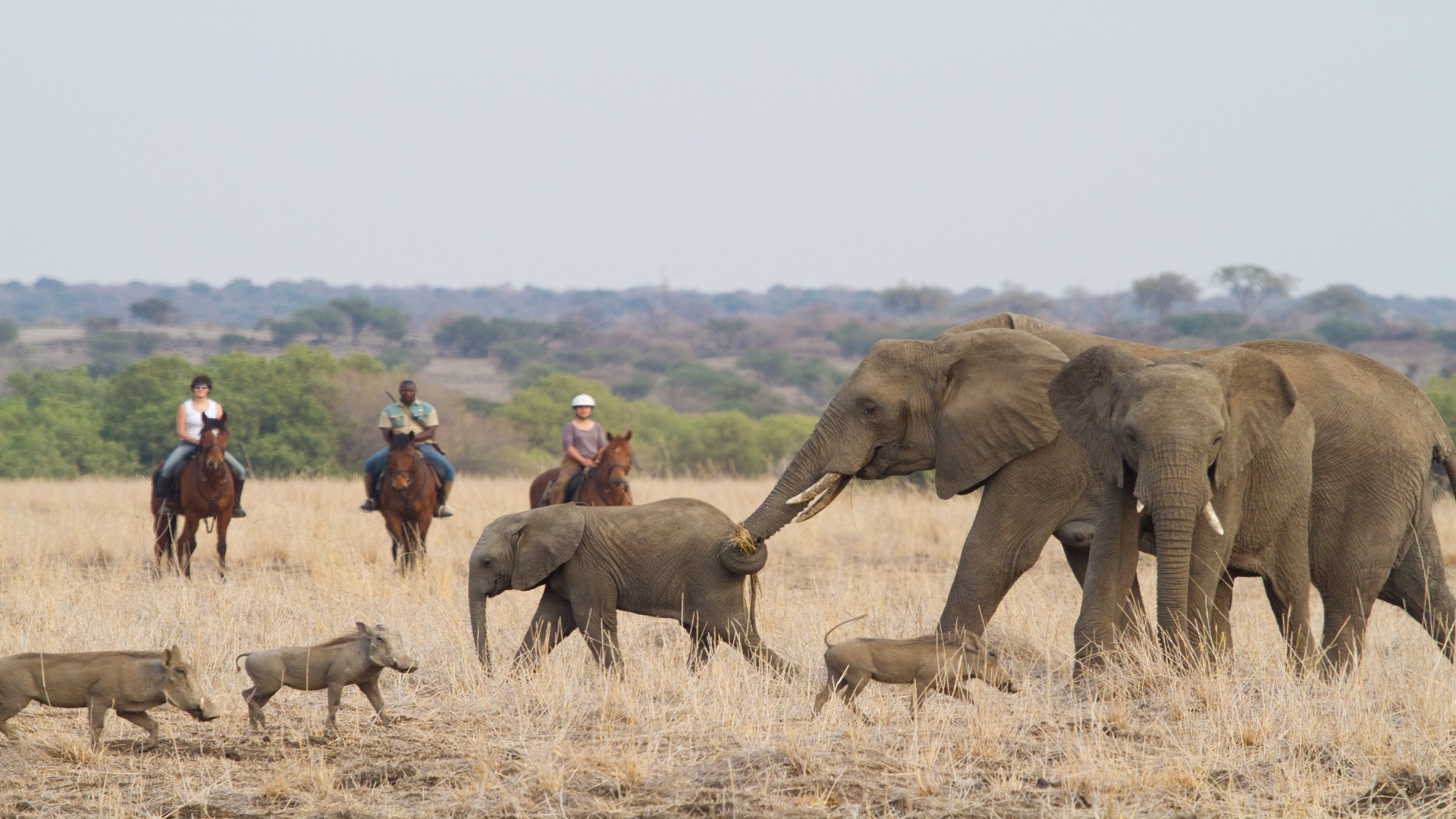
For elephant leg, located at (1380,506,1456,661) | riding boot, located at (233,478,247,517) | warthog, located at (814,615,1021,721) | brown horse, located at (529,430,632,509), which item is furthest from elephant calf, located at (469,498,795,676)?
riding boot, located at (233,478,247,517)

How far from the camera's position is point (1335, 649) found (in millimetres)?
8352

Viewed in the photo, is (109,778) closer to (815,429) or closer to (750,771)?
(750,771)

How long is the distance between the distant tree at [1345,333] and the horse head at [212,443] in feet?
213

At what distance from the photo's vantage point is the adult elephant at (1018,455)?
26.3 ft

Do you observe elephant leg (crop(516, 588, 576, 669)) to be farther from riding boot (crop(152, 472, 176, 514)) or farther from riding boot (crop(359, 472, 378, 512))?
riding boot (crop(152, 472, 176, 514))

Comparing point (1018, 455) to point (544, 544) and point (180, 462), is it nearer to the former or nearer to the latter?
point (544, 544)

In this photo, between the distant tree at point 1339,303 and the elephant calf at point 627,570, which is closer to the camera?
the elephant calf at point 627,570

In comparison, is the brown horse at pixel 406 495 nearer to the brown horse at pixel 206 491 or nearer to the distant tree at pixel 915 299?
the brown horse at pixel 206 491

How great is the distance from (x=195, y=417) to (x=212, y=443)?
0.95 meters

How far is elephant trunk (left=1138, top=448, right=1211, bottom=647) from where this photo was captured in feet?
22.3

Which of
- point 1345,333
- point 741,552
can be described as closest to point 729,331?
point 1345,333

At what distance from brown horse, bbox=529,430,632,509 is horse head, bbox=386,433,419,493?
1.65m

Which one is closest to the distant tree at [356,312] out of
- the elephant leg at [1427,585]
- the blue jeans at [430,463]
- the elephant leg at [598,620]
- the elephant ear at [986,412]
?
the blue jeans at [430,463]

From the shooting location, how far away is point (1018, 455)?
26.5 ft
